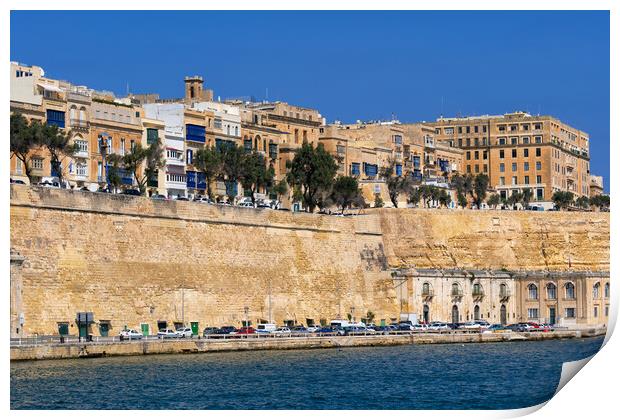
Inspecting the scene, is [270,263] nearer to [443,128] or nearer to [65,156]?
[65,156]

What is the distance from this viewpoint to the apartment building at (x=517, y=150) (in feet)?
257

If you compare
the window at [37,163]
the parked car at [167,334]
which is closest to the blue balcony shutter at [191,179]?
the window at [37,163]

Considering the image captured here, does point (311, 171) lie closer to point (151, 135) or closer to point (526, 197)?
point (151, 135)

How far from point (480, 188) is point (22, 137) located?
32809 mm

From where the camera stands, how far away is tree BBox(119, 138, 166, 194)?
4826cm

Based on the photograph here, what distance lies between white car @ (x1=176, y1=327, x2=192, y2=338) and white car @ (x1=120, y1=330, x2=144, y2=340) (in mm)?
1180

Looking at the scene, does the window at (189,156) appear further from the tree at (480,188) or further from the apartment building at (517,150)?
the apartment building at (517,150)

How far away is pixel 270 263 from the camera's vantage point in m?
46.8

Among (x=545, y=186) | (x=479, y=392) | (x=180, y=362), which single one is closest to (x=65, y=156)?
(x=180, y=362)

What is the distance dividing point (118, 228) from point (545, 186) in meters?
41.2

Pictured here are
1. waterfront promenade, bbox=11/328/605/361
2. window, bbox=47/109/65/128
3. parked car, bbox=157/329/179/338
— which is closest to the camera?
waterfront promenade, bbox=11/328/605/361

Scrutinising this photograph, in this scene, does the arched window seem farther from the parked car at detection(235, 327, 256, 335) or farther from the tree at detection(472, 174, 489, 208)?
the tree at detection(472, 174, 489, 208)

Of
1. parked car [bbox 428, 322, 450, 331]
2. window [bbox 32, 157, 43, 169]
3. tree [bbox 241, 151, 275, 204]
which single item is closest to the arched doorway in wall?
parked car [bbox 428, 322, 450, 331]

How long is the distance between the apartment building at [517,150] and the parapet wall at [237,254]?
17216 millimetres
